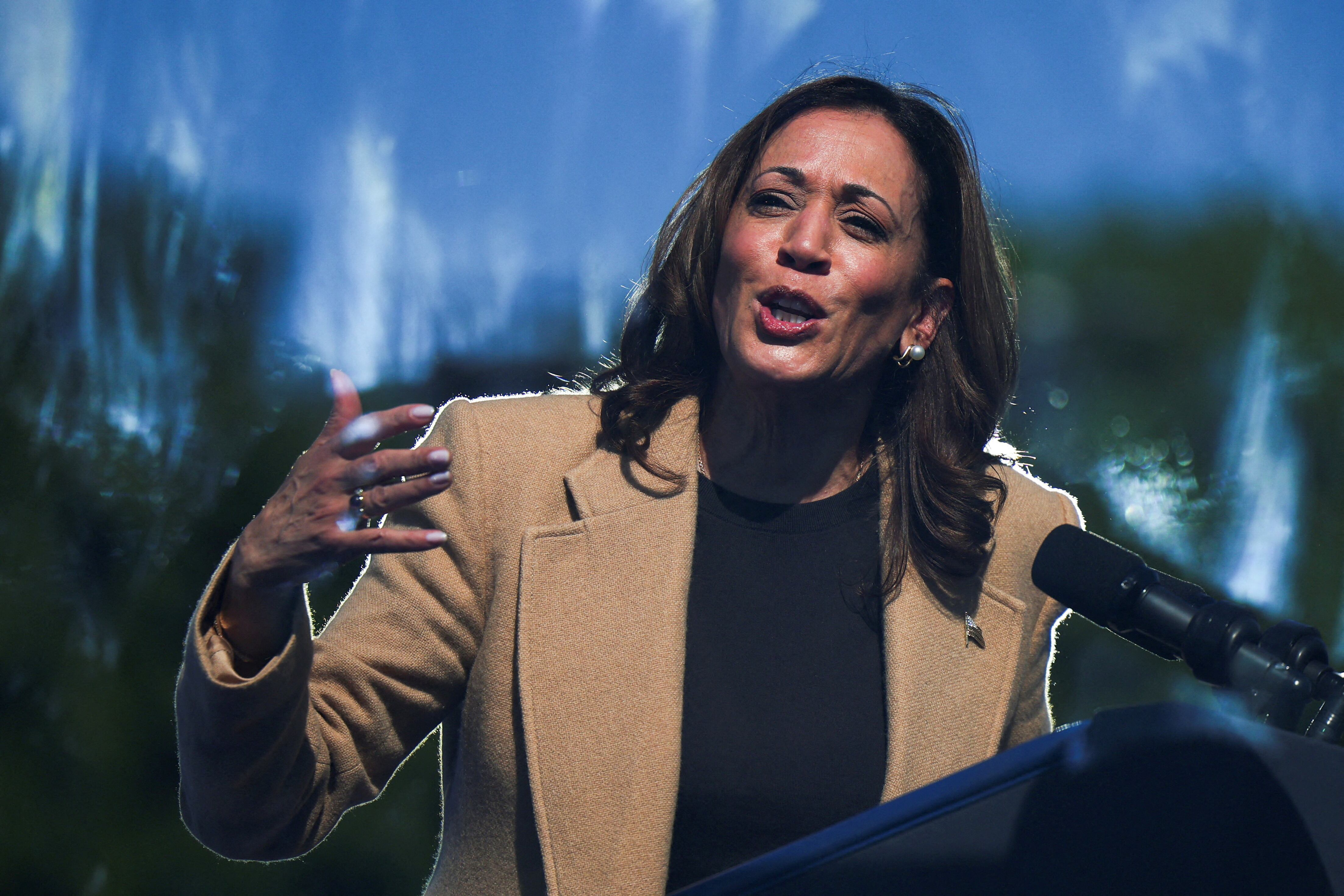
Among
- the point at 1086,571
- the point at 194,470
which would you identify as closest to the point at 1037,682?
the point at 1086,571

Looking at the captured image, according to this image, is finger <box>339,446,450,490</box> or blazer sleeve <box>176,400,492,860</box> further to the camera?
blazer sleeve <box>176,400,492,860</box>

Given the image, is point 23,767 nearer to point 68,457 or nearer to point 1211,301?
point 68,457

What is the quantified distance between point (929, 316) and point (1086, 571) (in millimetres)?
1486

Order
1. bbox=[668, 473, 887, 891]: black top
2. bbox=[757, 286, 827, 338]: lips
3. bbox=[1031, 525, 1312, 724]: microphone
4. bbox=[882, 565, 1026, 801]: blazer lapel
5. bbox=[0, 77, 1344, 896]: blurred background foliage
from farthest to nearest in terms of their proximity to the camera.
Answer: bbox=[0, 77, 1344, 896]: blurred background foliage
bbox=[757, 286, 827, 338]: lips
bbox=[882, 565, 1026, 801]: blazer lapel
bbox=[668, 473, 887, 891]: black top
bbox=[1031, 525, 1312, 724]: microphone

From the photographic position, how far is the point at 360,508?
1.32 meters

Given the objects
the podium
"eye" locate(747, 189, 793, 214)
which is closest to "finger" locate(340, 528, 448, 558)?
the podium

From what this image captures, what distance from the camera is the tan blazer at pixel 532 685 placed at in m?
1.79

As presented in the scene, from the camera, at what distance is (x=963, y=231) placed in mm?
2559

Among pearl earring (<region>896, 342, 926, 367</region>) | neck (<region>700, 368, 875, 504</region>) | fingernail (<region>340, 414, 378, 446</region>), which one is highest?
fingernail (<region>340, 414, 378, 446</region>)

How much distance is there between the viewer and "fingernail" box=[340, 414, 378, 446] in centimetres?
130

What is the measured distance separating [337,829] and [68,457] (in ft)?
5.91

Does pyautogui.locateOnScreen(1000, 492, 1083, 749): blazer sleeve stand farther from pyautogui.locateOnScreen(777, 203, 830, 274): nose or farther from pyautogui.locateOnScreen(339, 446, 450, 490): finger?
pyautogui.locateOnScreen(339, 446, 450, 490): finger

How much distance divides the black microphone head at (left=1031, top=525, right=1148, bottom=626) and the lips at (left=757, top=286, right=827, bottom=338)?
987 millimetres

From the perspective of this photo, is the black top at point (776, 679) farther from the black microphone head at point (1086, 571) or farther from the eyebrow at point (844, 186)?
the black microphone head at point (1086, 571)
